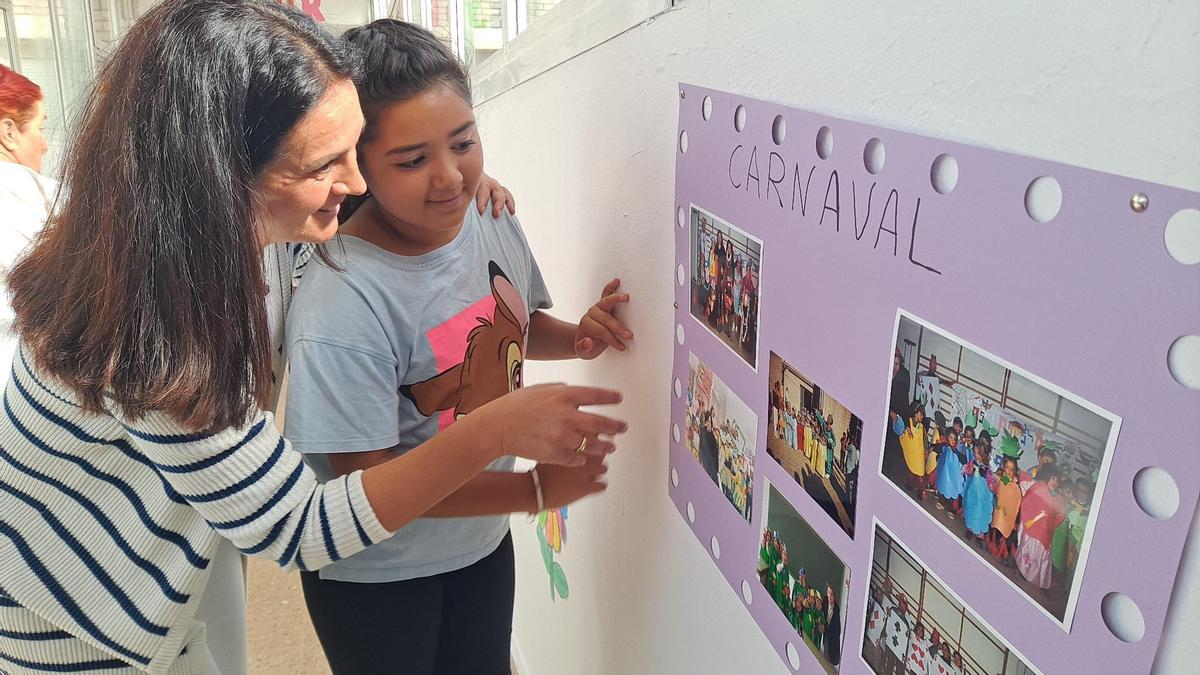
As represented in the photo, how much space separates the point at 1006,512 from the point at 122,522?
78 centimetres

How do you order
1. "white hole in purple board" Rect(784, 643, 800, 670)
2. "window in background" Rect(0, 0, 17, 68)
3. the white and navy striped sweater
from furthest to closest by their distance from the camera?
"window in background" Rect(0, 0, 17, 68)
the white and navy striped sweater
"white hole in purple board" Rect(784, 643, 800, 670)

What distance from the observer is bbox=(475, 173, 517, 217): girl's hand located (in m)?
1.18

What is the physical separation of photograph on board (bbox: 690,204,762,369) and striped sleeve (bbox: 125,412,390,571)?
0.38 m

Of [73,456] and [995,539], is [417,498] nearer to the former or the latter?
[73,456]

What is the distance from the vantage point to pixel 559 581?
1537 mm

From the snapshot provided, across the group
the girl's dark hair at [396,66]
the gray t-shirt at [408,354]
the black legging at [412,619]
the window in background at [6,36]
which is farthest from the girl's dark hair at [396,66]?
the window in background at [6,36]

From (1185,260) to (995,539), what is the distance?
18 cm

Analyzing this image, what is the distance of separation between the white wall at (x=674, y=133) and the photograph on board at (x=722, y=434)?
0.10m

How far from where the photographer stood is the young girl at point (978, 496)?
1.42 feet

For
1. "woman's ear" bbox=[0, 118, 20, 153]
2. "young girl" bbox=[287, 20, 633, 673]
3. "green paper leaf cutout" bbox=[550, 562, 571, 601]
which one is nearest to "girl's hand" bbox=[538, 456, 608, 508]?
"young girl" bbox=[287, 20, 633, 673]

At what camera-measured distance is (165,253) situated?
717 millimetres

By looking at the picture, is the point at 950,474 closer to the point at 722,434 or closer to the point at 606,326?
the point at 722,434

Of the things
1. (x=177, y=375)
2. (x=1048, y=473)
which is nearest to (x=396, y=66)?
(x=177, y=375)

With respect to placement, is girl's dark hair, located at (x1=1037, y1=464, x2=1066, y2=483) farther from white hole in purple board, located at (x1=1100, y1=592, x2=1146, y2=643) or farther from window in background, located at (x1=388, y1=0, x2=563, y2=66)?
window in background, located at (x1=388, y1=0, x2=563, y2=66)
